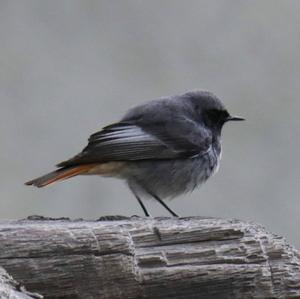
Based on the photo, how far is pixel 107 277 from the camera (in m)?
2.78

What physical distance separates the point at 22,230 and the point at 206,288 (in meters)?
0.67

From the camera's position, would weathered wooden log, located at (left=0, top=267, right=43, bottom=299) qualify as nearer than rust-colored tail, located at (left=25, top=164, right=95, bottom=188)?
Yes

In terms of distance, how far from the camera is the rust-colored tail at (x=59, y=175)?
4.74 m

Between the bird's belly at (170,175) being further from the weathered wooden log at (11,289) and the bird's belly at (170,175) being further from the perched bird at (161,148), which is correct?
the weathered wooden log at (11,289)

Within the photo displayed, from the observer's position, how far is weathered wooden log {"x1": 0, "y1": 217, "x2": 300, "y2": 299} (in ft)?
8.91

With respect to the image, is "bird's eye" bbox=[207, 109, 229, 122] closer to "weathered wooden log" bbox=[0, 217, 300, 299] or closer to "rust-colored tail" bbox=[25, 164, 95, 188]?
"rust-colored tail" bbox=[25, 164, 95, 188]

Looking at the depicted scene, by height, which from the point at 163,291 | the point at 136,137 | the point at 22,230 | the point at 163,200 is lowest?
the point at 163,291

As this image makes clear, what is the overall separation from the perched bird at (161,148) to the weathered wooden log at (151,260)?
1.97 meters

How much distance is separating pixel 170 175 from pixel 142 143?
0.28 m

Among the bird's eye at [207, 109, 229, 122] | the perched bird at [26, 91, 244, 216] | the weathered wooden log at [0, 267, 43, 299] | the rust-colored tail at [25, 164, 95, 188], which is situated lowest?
the weathered wooden log at [0, 267, 43, 299]

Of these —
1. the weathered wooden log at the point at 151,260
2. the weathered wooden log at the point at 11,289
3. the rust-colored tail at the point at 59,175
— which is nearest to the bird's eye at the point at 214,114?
the rust-colored tail at the point at 59,175

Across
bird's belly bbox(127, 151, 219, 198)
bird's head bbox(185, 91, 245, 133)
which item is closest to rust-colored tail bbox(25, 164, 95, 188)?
bird's belly bbox(127, 151, 219, 198)

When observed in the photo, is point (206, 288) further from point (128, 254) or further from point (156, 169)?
point (156, 169)

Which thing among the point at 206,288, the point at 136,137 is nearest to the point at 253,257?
the point at 206,288
